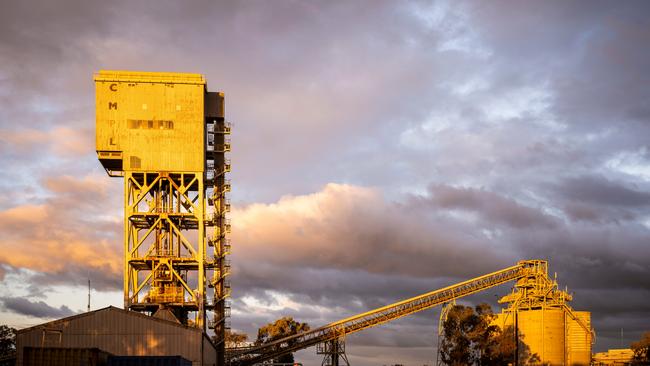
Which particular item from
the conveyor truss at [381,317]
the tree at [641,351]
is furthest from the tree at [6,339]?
the tree at [641,351]

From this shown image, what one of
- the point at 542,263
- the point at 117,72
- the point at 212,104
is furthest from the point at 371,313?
the point at 117,72

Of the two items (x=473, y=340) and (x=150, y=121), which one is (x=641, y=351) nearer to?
(x=473, y=340)

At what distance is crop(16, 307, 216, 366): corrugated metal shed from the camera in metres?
71.4

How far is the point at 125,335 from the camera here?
2827 inches

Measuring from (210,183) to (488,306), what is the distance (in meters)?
39.0

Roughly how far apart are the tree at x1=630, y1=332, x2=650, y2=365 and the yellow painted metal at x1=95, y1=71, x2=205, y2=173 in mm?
65673

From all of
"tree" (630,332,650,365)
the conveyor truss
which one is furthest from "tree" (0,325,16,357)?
"tree" (630,332,650,365)

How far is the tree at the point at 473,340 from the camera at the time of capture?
334ft

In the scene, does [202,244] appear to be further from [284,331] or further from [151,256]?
[284,331]

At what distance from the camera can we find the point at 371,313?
100250 millimetres

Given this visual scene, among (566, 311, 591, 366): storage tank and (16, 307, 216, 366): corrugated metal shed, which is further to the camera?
(566, 311, 591, 366): storage tank

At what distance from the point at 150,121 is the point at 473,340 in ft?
159

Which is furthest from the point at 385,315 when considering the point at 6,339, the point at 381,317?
the point at 6,339

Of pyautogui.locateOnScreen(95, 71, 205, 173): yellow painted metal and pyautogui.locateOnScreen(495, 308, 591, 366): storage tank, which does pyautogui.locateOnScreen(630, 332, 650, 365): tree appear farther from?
pyautogui.locateOnScreen(95, 71, 205, 173): yellow painted metal
